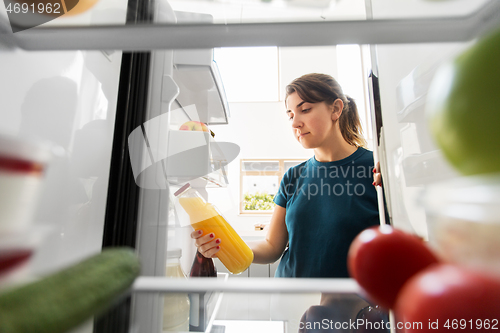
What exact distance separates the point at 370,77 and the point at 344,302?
0.46 meters

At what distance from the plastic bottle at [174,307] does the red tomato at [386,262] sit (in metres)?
0.49

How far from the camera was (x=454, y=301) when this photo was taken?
84 millimetres

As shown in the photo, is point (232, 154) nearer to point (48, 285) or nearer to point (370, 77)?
point (370, 77)

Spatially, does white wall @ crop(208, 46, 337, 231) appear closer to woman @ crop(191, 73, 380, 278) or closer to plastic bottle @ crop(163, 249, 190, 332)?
woman @ crop(191, 73, 380, 278)

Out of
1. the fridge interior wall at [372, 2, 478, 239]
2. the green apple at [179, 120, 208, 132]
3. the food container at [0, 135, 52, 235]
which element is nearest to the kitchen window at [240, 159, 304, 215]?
the green apple at [179, 120, 208, 132]

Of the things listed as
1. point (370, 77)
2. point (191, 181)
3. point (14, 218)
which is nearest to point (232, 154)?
point (191, 181)

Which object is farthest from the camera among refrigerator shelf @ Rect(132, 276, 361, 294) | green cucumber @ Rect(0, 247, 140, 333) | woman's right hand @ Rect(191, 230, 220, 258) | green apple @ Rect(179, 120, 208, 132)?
green apple @ Rect(179, 120, 208, 132)

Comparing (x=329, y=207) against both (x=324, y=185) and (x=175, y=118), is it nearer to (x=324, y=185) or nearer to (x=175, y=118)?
(x=324, y=185)

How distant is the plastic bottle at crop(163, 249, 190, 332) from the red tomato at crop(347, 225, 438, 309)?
0.49m

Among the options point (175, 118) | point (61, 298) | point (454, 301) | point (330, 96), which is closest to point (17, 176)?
point (61, 298)

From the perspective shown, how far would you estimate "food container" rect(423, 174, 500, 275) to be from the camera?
86mm

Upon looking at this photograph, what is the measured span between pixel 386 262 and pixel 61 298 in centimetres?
16

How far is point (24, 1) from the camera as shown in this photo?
28 centimetres

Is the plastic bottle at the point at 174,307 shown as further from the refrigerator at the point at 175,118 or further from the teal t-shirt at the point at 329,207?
the teal t-shirt at the point at 329,207
